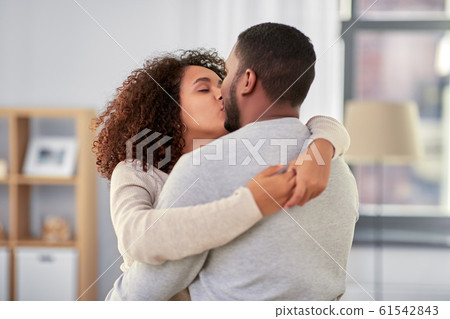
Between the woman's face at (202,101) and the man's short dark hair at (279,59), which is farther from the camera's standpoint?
the woman's face at (202,101)

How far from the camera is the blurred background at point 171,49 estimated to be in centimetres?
191

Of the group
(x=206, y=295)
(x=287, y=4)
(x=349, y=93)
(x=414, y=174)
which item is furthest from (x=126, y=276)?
(x=414, y=174)

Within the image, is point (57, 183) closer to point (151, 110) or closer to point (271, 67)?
point (151, 110)

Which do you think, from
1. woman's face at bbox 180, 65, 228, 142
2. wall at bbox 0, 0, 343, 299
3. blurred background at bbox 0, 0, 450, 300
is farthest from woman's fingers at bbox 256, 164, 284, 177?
blurred background at bbox 0, 0, 450, 300

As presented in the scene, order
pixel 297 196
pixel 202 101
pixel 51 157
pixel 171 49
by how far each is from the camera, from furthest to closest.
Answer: pixel 51 157 < pixel 171 49 < pixel 202 101 < pixel 297 196

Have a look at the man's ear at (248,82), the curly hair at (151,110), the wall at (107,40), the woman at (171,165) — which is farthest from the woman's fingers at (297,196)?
the wall at (107,40)

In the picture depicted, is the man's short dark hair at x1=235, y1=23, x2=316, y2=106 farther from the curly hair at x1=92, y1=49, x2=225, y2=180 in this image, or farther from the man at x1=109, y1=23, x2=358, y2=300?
the curly hair at x1=92, y1=49, x2=225, y2=180

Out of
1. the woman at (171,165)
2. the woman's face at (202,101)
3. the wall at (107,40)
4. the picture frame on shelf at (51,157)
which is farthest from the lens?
the picture frame on shelf at (51,157)

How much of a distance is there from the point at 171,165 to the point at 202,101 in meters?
0.09

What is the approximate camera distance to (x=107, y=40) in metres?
2.06

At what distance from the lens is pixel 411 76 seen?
2062 millimetres

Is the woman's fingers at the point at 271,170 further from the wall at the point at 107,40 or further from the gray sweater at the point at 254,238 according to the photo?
the wall at the point at 107,40

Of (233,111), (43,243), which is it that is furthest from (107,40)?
(233,111)

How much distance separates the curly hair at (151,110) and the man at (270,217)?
→ 0.54ft
